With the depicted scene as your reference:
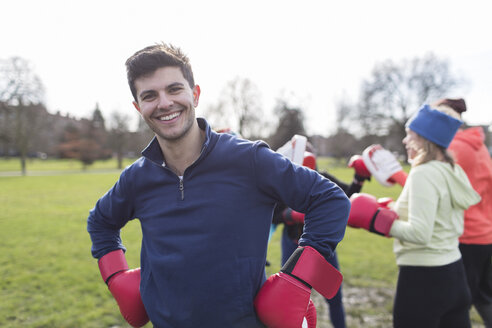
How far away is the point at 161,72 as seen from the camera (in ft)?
4.85

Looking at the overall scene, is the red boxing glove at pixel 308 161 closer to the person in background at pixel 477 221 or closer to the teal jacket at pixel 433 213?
the teal jacket at pixel 433 213

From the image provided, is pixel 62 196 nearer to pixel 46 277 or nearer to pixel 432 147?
pixel 46 277

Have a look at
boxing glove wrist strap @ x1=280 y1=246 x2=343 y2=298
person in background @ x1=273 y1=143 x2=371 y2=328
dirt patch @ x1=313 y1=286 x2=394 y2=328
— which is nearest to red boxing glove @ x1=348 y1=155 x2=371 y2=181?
person in background @ x1=273 y1=143 x2=371 y2=328

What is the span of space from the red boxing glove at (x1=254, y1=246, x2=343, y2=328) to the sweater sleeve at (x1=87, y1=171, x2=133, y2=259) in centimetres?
90

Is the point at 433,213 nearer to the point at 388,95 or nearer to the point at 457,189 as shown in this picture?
the point at 457,189

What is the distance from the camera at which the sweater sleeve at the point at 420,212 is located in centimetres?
181

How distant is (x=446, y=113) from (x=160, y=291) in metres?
2.17

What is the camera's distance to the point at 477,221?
2453 mm

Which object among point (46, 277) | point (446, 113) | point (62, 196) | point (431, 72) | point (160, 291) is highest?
point (431, 72)

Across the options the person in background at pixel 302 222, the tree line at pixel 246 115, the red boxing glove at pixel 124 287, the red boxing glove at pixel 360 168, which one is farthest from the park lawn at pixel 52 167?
the red boxing glove at pixel 360 168

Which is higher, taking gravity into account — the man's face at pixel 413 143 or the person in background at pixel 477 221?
the man's face at pixel 413 143

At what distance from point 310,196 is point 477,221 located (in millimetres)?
1985

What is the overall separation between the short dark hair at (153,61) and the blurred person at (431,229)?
1.44 m

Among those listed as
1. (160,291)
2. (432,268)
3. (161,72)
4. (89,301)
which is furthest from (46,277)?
(432,268)
